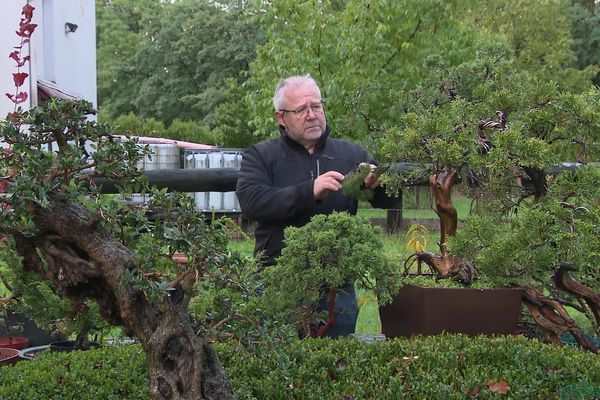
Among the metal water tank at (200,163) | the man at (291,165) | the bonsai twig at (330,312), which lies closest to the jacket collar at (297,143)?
the man at (291,165)

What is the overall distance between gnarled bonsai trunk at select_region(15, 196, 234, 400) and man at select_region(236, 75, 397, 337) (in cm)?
180

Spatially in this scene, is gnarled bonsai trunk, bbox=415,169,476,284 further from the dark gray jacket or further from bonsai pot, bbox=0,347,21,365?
bonsai pot, bbox=0,347,21,365

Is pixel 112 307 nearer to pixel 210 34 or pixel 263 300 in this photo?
pixel 263 300

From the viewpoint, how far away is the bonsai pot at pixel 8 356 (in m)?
3.33

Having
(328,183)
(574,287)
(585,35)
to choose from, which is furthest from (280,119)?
(585,35)

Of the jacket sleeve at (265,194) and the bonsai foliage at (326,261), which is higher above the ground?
the jacket sleeve at (265,194)

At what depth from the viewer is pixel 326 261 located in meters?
2.79

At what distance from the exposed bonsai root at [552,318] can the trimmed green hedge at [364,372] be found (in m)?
0.17

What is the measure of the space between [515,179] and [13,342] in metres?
2.56

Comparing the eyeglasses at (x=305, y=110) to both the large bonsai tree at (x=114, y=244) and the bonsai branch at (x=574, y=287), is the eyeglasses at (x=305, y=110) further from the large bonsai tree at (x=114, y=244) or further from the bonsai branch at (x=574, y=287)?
the large bonsai tree at (x=114, y=244)

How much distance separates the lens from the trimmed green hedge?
8.47ft

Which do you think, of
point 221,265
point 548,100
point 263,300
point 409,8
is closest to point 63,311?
point 263,300

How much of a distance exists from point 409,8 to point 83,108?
33.9ft

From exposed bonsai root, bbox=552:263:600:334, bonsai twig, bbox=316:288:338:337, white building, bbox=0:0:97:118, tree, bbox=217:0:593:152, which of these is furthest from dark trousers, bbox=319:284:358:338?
tree, bbox=217:0:593:152
